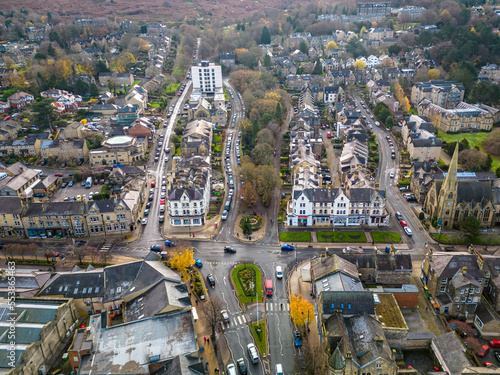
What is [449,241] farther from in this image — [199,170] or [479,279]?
[199,170]

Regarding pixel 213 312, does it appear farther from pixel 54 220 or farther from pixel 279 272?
pixel 54 220

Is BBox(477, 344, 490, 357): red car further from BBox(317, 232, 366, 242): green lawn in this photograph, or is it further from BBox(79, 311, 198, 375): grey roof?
BBox(79, 311, 198, 375): grey roof

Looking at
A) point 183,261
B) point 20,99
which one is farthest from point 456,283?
point 20,99

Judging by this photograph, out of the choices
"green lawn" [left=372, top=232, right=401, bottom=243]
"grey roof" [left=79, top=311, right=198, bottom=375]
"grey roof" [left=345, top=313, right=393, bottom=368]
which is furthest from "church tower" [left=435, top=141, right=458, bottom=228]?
"grey roof" [left=79, top=311, right=198, bottom=375]

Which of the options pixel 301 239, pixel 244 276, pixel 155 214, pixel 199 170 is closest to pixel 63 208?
pixel 155 214

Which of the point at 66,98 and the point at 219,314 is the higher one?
the point at 66,98

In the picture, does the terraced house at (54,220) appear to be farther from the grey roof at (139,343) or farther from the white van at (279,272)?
the white van at (279,272)

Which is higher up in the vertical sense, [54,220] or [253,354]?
[54,220]
